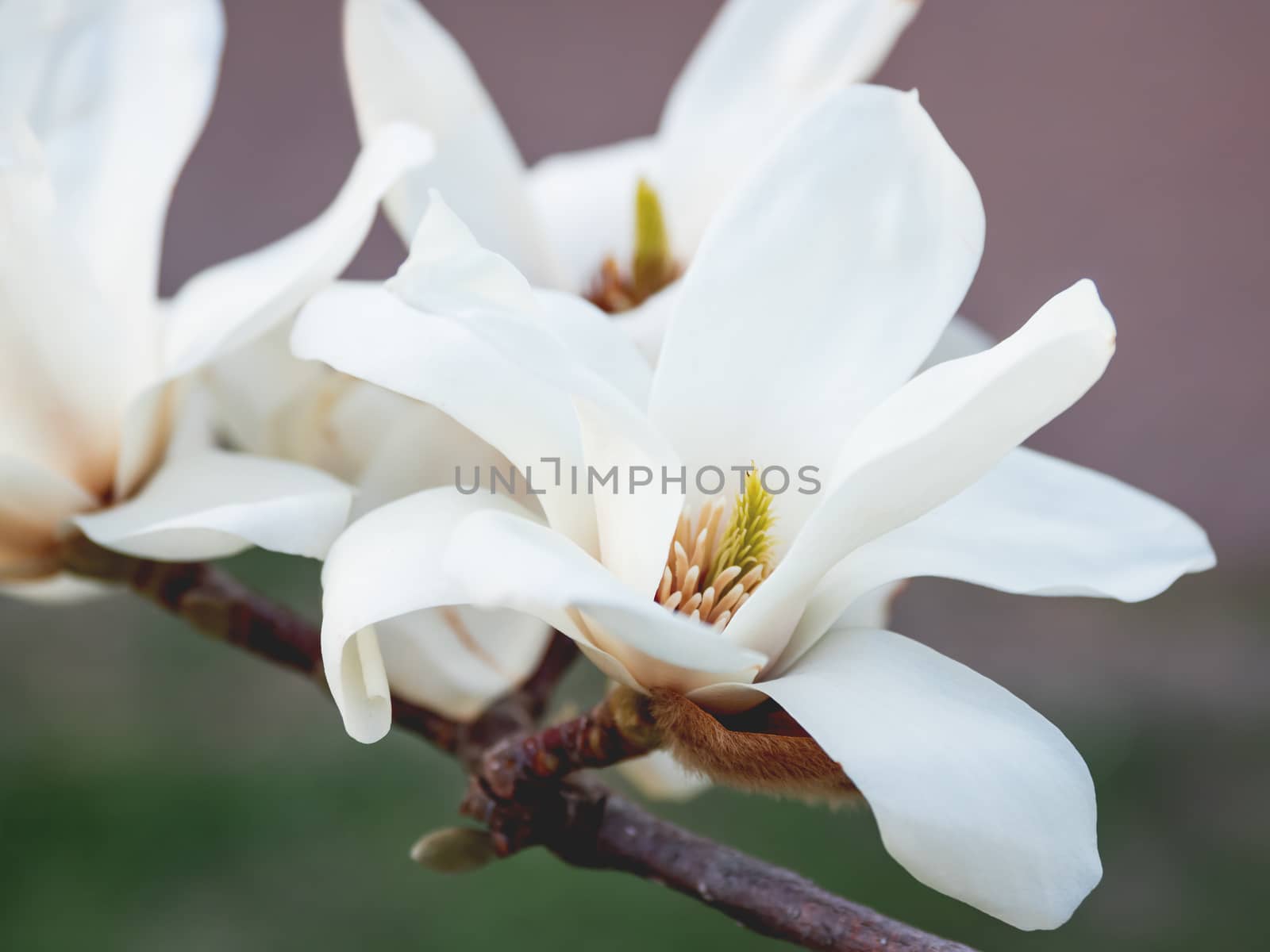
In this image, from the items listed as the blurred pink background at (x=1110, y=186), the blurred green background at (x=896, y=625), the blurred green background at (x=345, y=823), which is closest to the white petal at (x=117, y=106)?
the blurred green background at (x=896, y=625)

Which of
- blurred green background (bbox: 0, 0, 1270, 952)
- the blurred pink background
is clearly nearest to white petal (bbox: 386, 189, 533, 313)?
blurred green background (bbox: 0, 0, 1270, 952)

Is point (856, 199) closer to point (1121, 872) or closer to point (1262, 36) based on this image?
point (1121, 872)

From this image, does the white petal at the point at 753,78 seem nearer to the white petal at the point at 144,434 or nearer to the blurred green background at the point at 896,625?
the white petal at the point at 144,434

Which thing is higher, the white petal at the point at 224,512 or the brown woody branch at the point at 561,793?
the white petal at the point at 224,512

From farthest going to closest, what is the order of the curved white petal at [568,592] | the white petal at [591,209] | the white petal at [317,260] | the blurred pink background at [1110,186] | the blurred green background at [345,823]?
the blurred pink background at [1110,186]
the blurred green background at [345,823]
the white petal at [591,209]
the white petal at [317,260]
the curved white petal at [568,592]

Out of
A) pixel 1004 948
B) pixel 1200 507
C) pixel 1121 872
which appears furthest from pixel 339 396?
pixel 1200 507

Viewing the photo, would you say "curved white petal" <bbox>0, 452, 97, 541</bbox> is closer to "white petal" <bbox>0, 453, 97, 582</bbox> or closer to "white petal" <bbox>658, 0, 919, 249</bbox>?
"white petal" <bbox>0, 453, 97, 582</bbox>

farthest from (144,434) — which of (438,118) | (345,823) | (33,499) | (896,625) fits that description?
(896,625)
